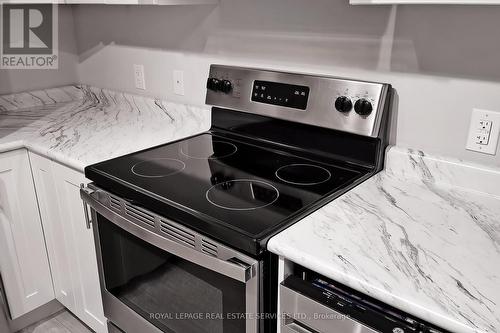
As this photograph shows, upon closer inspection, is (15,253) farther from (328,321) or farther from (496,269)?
(496,269)

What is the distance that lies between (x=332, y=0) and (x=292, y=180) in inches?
23.1

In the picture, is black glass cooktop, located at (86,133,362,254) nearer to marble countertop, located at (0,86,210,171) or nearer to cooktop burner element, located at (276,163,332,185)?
cooktop burner element, located at (276,163,332,185)

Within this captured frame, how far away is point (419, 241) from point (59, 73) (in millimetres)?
2081

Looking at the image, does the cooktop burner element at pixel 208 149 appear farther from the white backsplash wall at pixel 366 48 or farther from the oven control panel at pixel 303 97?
the white backsplash wall at pixel 366 48

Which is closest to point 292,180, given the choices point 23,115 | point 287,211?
point 287,211

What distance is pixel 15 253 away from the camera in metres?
1.84

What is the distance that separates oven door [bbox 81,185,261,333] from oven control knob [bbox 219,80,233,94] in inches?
23.4

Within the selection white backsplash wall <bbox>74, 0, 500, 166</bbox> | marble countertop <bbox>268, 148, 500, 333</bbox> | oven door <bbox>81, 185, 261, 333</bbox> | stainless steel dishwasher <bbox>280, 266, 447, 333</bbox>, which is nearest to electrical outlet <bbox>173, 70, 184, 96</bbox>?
white backsplash wall <bbox>74, 0, 500, 166</bbox>

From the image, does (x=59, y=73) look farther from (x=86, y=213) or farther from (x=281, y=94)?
(x=281, y=94)

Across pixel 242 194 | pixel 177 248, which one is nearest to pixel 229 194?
pixel 242 194

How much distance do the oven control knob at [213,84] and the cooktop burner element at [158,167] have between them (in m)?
0.36

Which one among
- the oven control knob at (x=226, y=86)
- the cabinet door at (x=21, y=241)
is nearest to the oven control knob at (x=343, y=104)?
the oven control knob at (x=226, y=86)

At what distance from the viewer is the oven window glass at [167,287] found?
3.55 feet

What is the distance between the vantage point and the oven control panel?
1.27 metres
